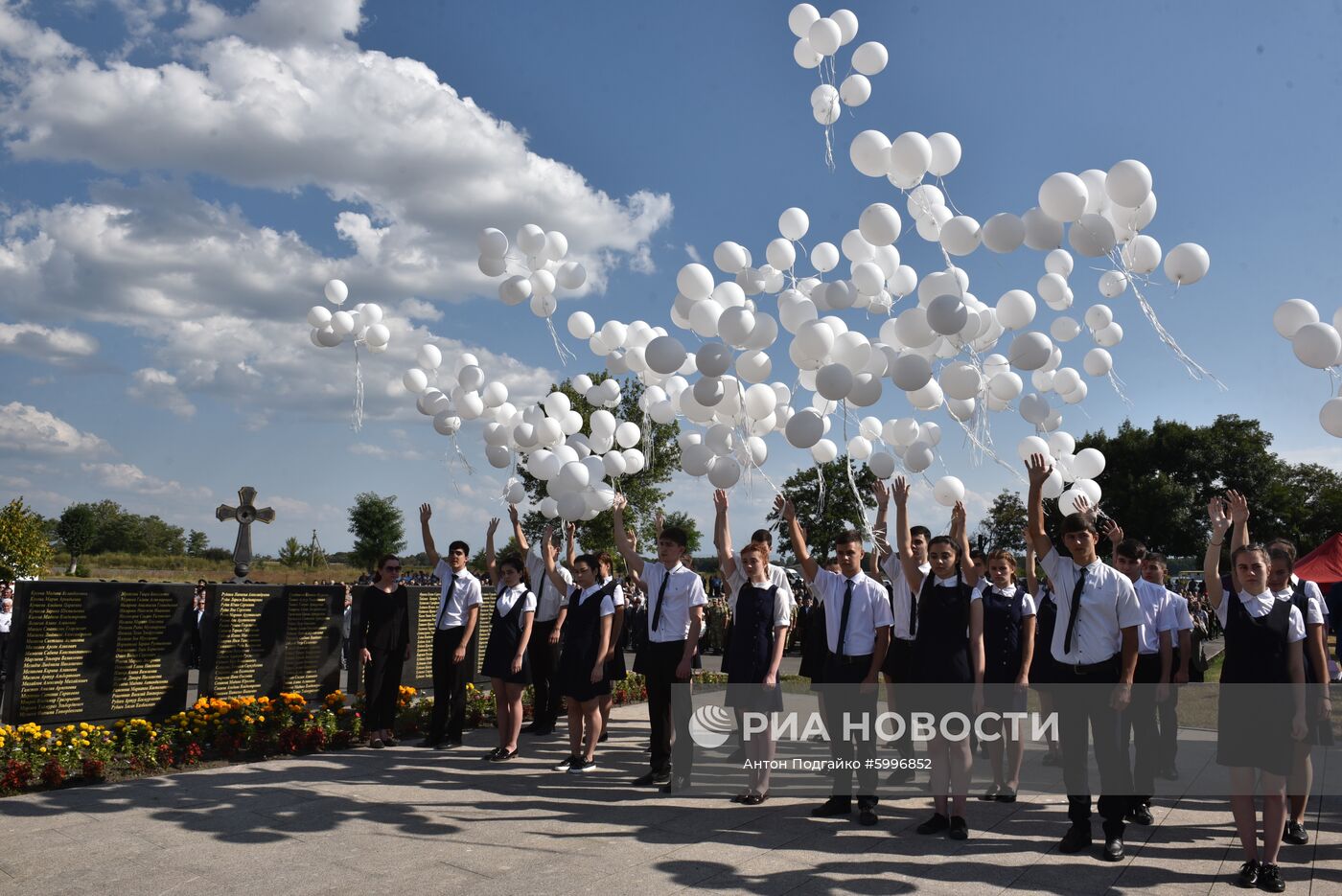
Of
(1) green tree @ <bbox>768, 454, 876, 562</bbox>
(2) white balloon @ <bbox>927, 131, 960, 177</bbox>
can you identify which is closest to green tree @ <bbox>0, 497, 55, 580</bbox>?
(1) green tree @ <bbox>768, 454, 876, 562</bbox>

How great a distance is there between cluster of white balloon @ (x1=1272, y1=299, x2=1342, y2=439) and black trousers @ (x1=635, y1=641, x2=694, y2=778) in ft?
14.9

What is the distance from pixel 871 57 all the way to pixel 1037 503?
3.84m

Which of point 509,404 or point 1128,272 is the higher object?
point 1128,272

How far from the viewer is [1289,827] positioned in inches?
206

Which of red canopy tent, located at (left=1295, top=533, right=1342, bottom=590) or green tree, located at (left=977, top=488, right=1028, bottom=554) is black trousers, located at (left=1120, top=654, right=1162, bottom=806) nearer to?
red canopy tent, located at (left=1295, top=533, right=1342, bottom=590)

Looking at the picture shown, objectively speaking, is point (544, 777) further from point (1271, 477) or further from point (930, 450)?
point (1271, 477)

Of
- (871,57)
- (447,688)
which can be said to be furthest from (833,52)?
(447,688)

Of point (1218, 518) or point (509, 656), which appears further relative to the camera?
point (509, 656)

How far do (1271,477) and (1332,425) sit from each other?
42299mm

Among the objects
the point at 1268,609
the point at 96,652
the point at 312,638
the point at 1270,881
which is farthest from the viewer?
the point at 312,638

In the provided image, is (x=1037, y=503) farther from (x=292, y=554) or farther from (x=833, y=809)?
(x=292, y=554)

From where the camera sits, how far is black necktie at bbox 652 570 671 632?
674 centimetres

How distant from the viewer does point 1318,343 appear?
5.36 metres

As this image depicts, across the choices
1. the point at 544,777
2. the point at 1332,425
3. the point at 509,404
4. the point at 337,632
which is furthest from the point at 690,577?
the point at 337,632
